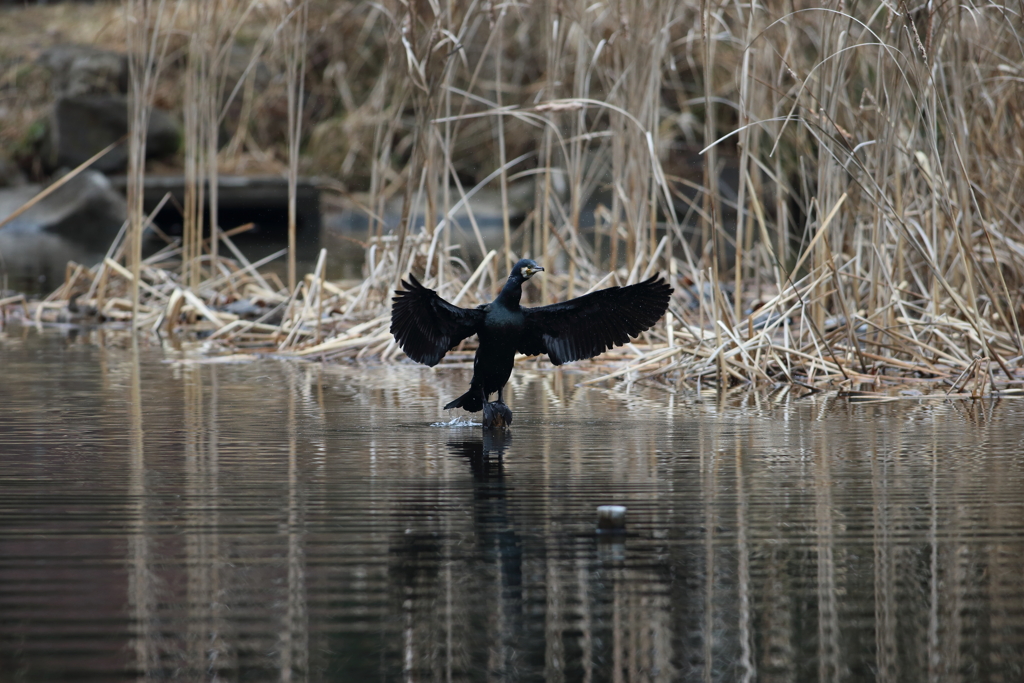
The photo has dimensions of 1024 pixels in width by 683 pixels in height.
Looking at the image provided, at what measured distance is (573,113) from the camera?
25.0ft

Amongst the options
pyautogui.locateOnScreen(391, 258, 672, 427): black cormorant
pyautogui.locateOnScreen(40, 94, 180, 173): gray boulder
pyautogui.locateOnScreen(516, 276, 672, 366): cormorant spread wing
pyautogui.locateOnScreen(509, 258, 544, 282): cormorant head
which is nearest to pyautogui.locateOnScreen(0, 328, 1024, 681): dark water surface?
pyautogui.locateOnScreen(391, 258, 672, 427): black cormorant

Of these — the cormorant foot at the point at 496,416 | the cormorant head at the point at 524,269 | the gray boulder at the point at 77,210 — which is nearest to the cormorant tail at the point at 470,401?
the cormorant foot at the point at 496,416

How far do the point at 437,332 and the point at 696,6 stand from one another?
2.82 meters

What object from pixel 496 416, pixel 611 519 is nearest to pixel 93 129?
pixel 496 416

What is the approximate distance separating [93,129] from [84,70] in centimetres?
Result: 180

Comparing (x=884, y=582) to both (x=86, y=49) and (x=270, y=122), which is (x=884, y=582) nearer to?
(x=270, y=122)

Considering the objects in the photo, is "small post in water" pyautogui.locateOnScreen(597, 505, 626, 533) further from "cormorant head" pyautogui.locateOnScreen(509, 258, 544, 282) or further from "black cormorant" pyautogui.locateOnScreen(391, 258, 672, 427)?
"cormorant head" pyautogui.locateOnScreen(509, 258, 544, 282)

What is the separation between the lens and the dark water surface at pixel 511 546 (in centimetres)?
249

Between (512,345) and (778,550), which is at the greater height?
(512,345)

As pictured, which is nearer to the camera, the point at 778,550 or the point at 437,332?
the point at 778,550

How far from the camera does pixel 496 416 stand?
17.0 feet

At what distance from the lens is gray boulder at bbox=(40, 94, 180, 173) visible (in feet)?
67.1

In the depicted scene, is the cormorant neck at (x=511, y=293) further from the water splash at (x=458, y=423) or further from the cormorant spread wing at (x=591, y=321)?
the water splash at (x=458, y=423)

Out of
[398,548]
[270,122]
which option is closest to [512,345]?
[398,548]
